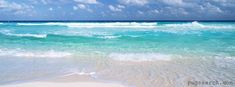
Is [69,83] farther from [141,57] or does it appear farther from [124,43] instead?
[124,43]

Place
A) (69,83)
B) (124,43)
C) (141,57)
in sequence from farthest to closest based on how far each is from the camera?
(124,43) → (141,57) → (69,83)

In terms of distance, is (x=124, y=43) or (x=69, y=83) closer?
(x=69, y=83)

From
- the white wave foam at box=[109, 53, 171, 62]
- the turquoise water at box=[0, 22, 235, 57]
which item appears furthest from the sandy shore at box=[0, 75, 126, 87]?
the turquoise water at box=[0, 22, 235, 57]

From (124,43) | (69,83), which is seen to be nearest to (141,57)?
(69,83)

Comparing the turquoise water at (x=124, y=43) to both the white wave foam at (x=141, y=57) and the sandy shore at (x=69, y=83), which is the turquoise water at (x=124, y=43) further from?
the sandy shore at (x=69, y=83)

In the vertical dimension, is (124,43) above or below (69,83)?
above

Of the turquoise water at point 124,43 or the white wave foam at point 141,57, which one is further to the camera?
the turquoise water at point 124,43

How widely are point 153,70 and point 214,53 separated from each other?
13.3 ft

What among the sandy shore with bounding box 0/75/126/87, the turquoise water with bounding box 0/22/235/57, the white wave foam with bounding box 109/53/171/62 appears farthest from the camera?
the turquoise water with bounding box 0/22/235/57

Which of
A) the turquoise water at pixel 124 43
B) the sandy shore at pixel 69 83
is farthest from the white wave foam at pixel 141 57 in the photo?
the sandy shore at pixel 69 83

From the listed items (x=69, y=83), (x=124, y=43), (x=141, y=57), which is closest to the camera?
(x=69, y=83)

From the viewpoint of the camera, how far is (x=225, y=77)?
7141 millimetres

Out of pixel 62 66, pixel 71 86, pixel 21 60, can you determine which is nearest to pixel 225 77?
pixel 71 86

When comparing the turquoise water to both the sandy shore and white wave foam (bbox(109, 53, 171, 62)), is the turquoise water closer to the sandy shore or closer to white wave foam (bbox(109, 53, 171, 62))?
white wave foam (bbox(109, 53, 171, 62))
